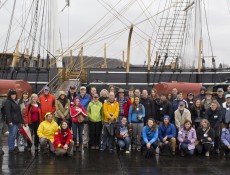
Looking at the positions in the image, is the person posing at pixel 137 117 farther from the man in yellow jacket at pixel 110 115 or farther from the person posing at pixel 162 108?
the person posing at pixel 162 108

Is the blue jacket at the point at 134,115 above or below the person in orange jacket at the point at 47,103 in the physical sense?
below

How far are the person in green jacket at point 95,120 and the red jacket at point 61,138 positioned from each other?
0.99 metres

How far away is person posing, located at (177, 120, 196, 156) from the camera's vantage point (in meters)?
9.16

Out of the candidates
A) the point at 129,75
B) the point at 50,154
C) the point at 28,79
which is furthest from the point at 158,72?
the point at 50,154

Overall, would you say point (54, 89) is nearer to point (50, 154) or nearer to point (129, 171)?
point (50, 154)

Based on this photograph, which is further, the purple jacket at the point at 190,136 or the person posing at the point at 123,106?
the person posing at the point at 123,106

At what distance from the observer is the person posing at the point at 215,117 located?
31.1 feet

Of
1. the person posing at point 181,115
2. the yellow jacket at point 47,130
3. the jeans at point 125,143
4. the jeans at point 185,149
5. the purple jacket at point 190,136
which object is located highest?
the person posing at point 181,115

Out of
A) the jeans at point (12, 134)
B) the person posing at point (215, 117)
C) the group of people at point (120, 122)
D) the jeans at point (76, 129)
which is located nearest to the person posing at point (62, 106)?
the group of people at point (120, 122)

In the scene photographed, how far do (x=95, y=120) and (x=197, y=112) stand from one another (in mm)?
2495

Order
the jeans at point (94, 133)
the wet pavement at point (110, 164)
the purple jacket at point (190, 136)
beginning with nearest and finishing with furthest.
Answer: the wet pavement at point (110, 164), the purple jacket at point (190, 136), the jeans at point (94, 133)

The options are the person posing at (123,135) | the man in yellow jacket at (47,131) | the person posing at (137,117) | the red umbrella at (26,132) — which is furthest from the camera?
the person posing at (137,117)

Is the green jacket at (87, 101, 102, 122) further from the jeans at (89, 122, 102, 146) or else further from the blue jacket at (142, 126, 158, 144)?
the blue jacket at (142, 126, 158, 144)

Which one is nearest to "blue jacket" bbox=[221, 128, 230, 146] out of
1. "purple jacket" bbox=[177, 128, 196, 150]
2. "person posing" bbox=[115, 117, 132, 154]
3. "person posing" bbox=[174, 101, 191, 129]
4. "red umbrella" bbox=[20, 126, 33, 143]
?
"purple jacket" bbox=[177, 128, 196, 150]
